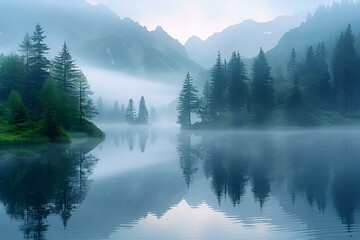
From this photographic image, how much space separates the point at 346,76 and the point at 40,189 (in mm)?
112664

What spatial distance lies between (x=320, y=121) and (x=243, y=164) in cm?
7636

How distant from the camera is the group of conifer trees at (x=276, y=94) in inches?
4222

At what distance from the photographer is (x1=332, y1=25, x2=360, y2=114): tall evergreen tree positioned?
115562 mm

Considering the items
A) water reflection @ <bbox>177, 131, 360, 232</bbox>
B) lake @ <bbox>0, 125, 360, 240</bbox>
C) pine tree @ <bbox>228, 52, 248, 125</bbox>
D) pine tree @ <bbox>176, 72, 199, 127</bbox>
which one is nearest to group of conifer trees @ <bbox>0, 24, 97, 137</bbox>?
lake @ <bbox>0, 125, 360, 240</bbox>

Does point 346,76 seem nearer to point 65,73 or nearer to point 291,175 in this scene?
point 65,73

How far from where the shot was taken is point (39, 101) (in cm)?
8106

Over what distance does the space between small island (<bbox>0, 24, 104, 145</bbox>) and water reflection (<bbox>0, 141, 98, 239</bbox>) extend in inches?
952

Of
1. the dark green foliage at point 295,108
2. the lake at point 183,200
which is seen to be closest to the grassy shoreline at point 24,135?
the lake at point 183,200

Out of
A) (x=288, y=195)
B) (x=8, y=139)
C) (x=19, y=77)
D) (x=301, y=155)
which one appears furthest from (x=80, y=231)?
(x=19, y=77)

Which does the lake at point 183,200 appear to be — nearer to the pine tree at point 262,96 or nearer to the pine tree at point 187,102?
the pine tree at point 262,96

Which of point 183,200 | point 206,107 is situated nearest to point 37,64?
point 206,107

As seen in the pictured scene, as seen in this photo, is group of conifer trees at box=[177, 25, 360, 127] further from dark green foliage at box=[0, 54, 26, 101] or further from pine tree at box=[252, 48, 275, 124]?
dark green foliage at box=[0, 54, 26, 101]

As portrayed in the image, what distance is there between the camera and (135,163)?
4212 centimetres

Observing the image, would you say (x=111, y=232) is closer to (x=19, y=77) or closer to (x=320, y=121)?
(x=19, y=77)
